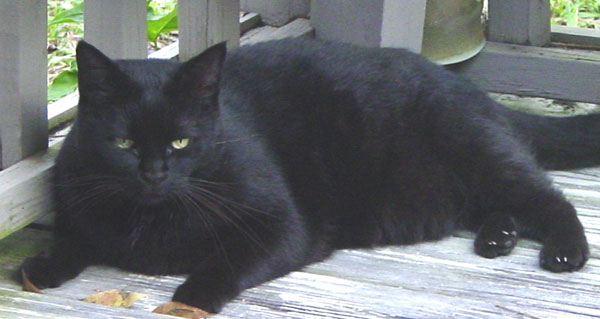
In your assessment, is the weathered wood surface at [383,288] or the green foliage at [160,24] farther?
the green foliage at [160,24]

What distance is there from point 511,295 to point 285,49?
3.30 ft

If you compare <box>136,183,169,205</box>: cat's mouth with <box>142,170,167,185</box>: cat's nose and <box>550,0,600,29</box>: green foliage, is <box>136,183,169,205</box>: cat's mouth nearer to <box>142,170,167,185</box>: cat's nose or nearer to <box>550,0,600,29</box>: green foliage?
<box>142,170,167,185</box>: cat's nose

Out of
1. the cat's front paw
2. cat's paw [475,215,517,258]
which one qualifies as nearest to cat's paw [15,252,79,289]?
the cat's front paw

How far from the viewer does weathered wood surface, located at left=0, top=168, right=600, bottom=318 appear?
2268 mm

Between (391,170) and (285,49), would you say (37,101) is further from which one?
(391,170)

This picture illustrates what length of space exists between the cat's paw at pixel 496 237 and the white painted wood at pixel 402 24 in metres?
0.71

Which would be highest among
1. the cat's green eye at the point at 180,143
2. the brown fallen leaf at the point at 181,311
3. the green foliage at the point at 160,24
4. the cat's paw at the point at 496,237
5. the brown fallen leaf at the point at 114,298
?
the green foliage at the point at 160,24

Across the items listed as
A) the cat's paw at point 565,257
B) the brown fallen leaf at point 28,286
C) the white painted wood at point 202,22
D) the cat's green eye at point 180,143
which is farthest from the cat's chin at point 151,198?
the cat's paw at point 565,257

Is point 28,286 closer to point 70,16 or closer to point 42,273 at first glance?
point 42,273

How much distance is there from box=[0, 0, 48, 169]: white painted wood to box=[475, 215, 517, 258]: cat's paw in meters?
1.26

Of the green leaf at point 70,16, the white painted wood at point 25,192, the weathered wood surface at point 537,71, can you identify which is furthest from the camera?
the weathered wood surface at point 537,71

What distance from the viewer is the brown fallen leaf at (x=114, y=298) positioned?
229cm

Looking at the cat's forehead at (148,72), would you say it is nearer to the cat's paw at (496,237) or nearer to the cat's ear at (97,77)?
the cat's ear at (97,77)

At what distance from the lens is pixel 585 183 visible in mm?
3236
